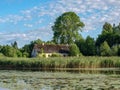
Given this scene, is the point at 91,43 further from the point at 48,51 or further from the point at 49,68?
the point at 49,68

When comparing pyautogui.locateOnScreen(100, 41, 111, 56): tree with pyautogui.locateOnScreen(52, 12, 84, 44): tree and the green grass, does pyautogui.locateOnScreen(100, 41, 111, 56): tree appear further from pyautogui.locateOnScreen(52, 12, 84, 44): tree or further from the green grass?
pyautogui.locateOnScreen(52, 12, 84, 44): tree

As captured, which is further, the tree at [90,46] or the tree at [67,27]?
the tree at [67,27]

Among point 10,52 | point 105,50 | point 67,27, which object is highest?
point 67,27

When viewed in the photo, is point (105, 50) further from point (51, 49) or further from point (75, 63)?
point (75, 63)

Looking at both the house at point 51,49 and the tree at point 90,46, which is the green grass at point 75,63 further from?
the house at point 51,49

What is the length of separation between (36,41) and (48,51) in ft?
39.3

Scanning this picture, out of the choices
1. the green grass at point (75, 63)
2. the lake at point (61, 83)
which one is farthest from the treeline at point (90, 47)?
the lake at point (61, 83)

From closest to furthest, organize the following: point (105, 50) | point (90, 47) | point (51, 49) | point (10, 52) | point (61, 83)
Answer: point (61, 83)
point (105, 50)
point (10, 52)
point (90, 47)
point (51, 49)

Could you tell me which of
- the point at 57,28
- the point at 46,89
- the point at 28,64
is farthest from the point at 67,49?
the point at 46,89

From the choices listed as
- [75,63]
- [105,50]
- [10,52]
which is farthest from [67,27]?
[75,63]

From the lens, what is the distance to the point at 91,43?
220ft

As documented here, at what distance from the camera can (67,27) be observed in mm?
80188

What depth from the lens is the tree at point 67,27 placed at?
79438 millimetres

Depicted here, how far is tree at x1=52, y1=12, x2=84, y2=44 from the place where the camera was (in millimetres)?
79438
